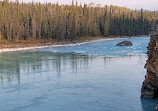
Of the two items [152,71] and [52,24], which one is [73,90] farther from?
[52,24]

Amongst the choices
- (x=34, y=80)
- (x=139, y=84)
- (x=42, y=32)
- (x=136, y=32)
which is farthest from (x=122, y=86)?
(x=136, y=32)

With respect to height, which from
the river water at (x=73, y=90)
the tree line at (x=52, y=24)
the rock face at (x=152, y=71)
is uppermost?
the tree line at (x=52, y=24)

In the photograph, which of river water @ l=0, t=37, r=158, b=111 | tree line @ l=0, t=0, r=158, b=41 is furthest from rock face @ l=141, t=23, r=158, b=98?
tree line @ l=0, t=0, r=158, b=41

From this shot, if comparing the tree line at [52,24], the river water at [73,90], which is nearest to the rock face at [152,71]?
the river water at [73,90]

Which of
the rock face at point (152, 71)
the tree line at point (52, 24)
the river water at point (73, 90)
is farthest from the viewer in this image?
the tree line at point (52, 24)

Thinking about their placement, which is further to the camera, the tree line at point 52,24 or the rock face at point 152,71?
the tree line at point 52,24

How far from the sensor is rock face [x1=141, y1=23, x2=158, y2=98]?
1595cm

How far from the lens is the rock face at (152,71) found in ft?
52.3

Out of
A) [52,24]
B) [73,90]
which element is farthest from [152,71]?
[52,24]

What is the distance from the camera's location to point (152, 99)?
16.5m

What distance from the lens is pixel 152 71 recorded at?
16.4m

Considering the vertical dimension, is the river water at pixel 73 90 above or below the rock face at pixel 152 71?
below

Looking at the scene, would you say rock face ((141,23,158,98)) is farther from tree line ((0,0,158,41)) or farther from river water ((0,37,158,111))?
tree line ((0,0,158,41))

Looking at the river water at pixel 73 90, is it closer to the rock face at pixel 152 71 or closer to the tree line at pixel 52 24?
the rock face at pixel 152 71
